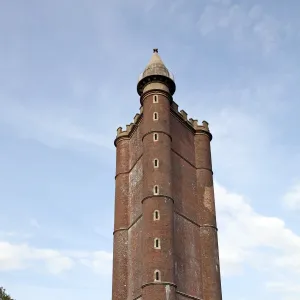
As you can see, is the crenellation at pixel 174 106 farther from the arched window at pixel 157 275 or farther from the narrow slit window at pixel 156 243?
the arched window at pixel 157 275

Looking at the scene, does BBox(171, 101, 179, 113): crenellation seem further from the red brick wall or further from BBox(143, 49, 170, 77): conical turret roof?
BBox(143, 49, 170, 77): conical turret roof

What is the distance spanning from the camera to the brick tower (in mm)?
34709

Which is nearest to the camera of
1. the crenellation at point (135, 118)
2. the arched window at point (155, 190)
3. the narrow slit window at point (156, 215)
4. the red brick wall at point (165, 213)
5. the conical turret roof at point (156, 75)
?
the red brick wall at point (165, 213)

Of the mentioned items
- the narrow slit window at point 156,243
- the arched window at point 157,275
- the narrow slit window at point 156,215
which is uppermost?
the narrow slit window at point 156,215

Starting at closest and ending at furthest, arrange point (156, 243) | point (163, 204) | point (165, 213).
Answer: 1. point (156, 243)
2. point (165, 213)
3. point (163, 204)

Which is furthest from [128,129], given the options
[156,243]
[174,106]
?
[156,243]

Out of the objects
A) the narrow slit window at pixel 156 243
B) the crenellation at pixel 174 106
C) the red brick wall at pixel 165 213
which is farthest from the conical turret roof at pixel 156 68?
the narrow slit window at pixel 156 243

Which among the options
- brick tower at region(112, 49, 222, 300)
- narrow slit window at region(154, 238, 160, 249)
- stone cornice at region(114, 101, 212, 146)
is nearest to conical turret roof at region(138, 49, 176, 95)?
brick tower at region(112, 49, 222, 300)

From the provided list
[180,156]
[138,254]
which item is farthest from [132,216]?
[180,156]

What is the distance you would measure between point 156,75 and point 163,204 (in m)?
13.0

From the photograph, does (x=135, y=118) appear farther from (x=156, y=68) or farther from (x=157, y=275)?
(x=157, y=275)

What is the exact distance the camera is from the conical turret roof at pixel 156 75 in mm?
42156

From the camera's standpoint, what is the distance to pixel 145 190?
37344mm

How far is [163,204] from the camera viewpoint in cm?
3612
